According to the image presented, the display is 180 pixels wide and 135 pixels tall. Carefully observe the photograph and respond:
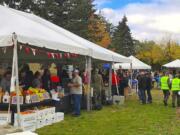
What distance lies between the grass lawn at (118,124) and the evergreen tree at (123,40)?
202ft

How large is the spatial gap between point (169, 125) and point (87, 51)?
449 centimetres

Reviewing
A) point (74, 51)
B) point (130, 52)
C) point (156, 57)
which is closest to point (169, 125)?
point (74, 51)

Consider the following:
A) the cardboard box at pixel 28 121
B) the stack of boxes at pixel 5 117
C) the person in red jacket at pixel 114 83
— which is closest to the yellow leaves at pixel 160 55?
the person in red jacket at pixel 114 83

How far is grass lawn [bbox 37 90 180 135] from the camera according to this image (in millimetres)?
13273

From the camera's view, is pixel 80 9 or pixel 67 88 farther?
pixel 80 9

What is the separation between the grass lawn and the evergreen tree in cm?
6144

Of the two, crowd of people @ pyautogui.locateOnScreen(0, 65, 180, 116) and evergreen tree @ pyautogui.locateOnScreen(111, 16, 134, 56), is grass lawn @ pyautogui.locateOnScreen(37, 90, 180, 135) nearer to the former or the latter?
crowd of people @ pyautogui.locateOnScreen(0, 65, 180, 116)

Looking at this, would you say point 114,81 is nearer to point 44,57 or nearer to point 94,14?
point 44,57

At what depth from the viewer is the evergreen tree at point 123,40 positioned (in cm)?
8181

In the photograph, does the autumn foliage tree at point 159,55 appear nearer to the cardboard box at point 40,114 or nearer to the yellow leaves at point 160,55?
the yellow leaves at point 160,55

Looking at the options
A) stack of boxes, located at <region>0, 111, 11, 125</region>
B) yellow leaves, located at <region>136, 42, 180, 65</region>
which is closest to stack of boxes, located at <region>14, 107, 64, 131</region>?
stack of boxes, located at <region>0, 111, 11, 125</region>

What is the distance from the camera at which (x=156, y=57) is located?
302 feet

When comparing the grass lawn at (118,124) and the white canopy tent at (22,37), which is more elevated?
the white canopy tent at (22,37)

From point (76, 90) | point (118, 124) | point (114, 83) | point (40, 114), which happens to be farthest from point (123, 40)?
point (40, 114)
